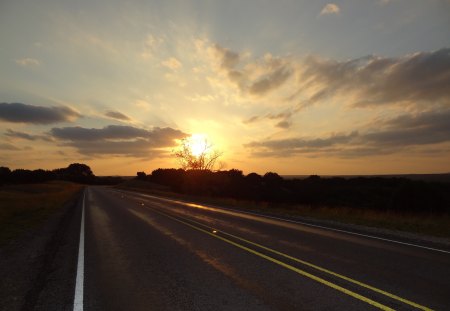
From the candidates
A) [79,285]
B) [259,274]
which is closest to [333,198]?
[259,274]

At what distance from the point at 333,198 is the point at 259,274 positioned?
5967 centimetres

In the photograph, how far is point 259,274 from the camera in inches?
290

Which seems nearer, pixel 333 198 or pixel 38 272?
pixel 38 272

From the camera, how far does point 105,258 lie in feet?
31.0

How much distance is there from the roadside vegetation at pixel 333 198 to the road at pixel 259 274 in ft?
21.1

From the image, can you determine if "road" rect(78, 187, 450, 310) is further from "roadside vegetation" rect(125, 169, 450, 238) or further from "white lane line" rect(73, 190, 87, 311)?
"roadside vegetation" rect(125, 169, 450, 238)

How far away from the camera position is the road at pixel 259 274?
5668mm

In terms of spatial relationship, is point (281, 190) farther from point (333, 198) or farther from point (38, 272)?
point (38, 272)

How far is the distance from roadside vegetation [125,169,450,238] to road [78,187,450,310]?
645 centimetres

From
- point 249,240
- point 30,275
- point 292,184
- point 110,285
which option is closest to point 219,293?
point 110,285

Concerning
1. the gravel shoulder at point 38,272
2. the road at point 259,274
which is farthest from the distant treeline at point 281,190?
the gravel shoulder at point 38,272

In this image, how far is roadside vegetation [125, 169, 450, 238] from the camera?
63.7 ft

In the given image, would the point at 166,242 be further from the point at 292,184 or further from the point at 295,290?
the point at 292,184

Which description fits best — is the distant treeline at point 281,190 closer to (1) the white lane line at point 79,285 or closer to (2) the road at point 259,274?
(2) the road at point 259,274
